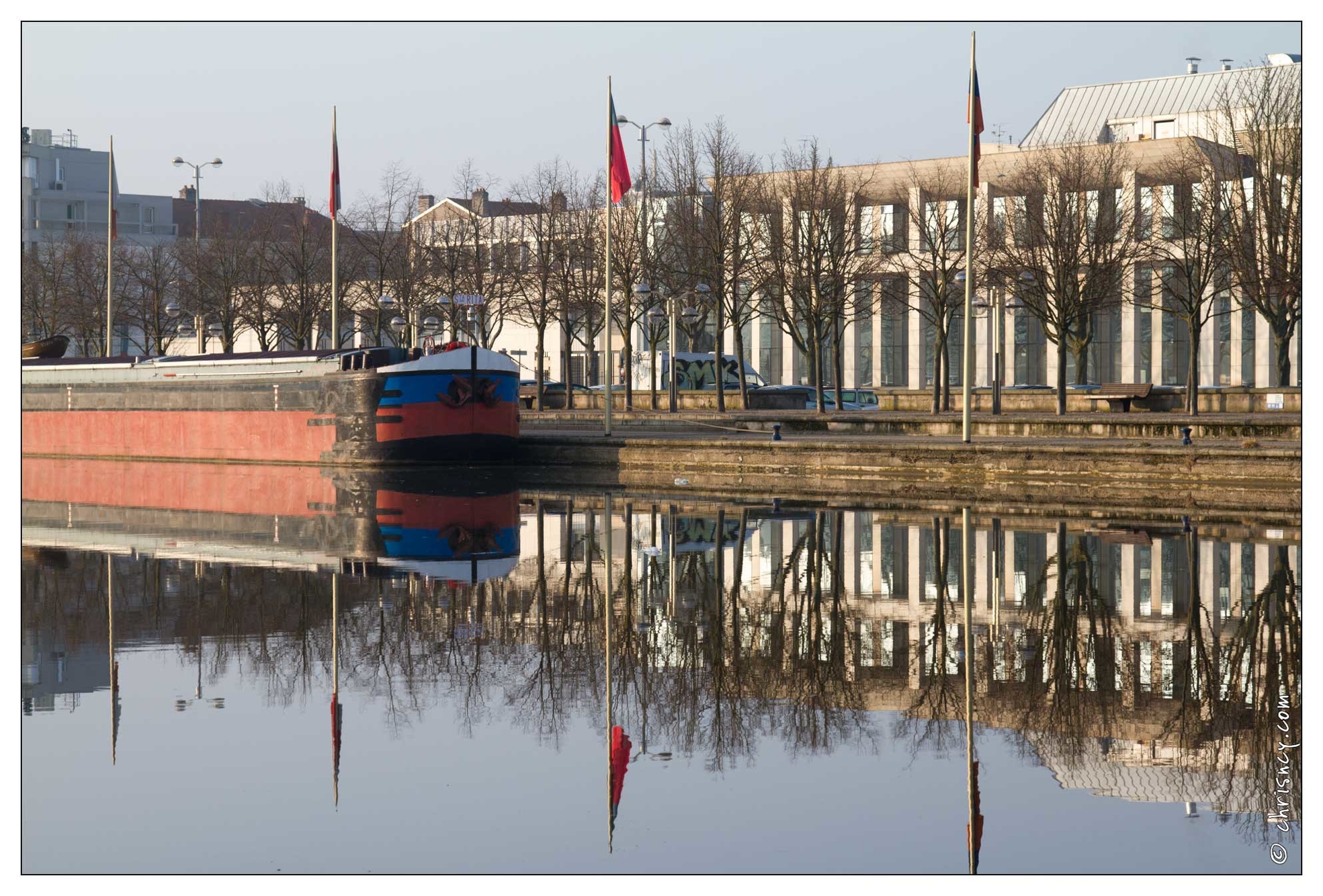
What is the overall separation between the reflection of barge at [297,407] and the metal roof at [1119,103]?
5554 centimetres

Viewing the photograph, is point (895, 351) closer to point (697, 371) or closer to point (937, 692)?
point (697, 371)

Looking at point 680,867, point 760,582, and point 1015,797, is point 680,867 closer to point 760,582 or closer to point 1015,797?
point 1015,797

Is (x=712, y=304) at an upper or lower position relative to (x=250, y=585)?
upper

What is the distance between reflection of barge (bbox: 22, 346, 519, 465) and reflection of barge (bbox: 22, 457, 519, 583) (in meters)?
0.83

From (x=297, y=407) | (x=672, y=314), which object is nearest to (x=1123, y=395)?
(x=672, y=314)

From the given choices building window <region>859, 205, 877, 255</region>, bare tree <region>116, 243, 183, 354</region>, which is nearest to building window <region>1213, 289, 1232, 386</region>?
building window <region>859, 205, 877, 255</region>

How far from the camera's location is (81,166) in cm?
12688

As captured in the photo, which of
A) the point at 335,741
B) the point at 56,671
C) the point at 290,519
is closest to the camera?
the point at 335,741

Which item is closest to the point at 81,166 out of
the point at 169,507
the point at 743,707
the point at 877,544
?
the point at 169,507

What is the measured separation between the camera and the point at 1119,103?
9394 cm

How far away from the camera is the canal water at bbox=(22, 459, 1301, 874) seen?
745 centimetres

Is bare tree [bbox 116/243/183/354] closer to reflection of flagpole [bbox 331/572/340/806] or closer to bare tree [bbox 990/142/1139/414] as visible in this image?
bare tree [bbox 990/142/1139/414]

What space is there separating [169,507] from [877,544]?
14595mm

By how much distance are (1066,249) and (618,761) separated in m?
37.7
